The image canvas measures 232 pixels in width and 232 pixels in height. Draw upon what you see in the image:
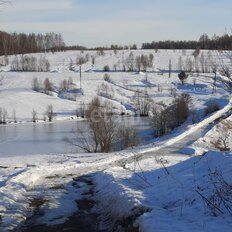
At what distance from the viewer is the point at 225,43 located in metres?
9.63

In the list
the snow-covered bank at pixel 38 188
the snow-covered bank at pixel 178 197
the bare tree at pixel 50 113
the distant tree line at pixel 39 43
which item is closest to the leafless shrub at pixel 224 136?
the snow-covered bank at pixel 38 188

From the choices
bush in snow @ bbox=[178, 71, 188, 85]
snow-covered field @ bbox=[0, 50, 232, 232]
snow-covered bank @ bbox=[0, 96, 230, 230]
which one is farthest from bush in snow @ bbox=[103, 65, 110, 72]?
snow-covered bank @ bbox=[0, 96, 230, 230]

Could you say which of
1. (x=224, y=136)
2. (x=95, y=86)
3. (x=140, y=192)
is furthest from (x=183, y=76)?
(x=140, y=192)

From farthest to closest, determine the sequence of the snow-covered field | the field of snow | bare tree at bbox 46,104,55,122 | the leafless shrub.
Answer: the field of snow, bare tree at bbox 46,104,55,122, the leafless shrub, the snow-covered field

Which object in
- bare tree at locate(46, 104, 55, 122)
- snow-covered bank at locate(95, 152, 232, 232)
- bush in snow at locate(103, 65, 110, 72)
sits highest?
snow-covered bank at locate(95, 152, 232, 232)

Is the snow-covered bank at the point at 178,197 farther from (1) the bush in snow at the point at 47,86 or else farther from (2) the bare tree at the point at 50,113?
(1) the bush in snow at the point at 47,86

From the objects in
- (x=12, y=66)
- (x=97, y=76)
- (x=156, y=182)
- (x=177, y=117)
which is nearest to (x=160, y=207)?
(x=156, y=182)

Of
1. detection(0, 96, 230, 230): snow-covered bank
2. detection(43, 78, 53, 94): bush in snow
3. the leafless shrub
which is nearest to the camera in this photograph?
detection(0, 96, 230, 230): snow-covered bank

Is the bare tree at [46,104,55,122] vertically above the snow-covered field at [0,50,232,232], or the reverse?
the snow-covered field at [0,50,232,232]

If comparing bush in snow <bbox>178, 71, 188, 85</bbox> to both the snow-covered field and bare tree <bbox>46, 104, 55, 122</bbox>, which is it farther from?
the snow-covered field

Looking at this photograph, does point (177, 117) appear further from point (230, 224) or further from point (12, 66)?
point (12, 66)

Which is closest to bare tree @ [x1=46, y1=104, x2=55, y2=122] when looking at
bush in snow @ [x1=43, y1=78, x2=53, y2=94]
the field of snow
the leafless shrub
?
the field of snow

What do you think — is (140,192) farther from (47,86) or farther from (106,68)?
(106,68)

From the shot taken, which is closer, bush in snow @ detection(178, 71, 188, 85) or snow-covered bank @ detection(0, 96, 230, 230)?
snow-covered bank @ detection(0, 96, 230, 230)
